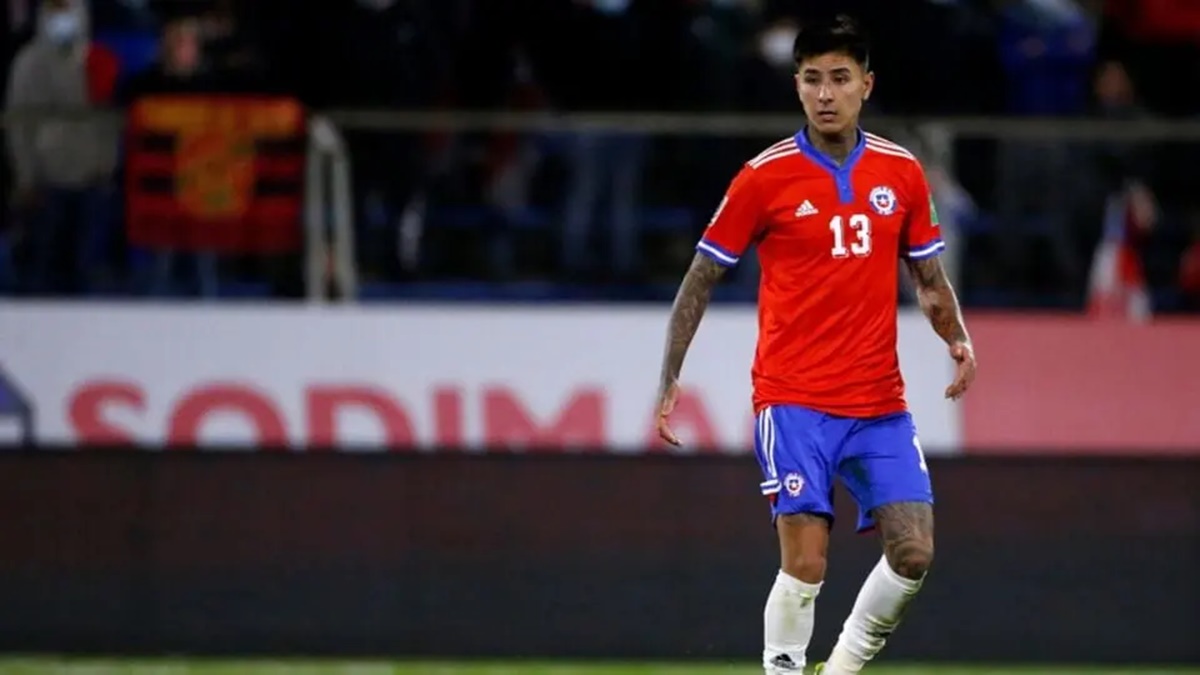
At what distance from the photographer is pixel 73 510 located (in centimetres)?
1071

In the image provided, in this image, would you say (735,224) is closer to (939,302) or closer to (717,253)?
(717,253)

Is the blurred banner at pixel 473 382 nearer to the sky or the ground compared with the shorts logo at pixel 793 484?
nearer to the ground

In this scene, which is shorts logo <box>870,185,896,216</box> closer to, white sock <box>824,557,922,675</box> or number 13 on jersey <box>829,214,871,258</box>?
number 13 on jersey <box>829,214,871,258</box>

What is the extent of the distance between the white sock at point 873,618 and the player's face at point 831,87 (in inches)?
52.6

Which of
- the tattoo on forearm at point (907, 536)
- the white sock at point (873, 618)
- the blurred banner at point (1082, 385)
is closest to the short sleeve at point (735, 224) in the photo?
the tattoo on forearm at point (907, 536)

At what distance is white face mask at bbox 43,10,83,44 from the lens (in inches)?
503

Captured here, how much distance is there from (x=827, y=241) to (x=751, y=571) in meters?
3.69

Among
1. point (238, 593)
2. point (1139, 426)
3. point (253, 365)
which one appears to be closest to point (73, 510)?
point (238, 593)

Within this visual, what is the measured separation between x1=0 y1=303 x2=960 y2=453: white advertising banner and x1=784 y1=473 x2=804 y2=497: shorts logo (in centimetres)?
491

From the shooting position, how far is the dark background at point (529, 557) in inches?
421

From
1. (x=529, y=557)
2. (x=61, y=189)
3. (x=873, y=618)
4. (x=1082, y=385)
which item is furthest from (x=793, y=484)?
(x=61, y=189)

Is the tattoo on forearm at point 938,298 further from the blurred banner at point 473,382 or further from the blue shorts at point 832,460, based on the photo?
the blurred banner at point 473,382

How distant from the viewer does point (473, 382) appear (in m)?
12.5

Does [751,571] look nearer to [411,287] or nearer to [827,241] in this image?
[411,287]
